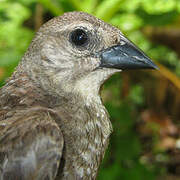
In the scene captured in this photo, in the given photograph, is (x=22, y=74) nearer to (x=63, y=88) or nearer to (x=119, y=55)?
(x=63, y=88)

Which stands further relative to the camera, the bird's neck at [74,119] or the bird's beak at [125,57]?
the bird's beak at [125,57]

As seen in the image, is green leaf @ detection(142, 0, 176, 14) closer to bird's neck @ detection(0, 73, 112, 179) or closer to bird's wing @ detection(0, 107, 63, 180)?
bird's neck @ detection(0, 73, 112, 179)

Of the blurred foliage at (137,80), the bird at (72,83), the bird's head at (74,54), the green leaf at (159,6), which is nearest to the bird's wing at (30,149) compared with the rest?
the bird at (72,83)

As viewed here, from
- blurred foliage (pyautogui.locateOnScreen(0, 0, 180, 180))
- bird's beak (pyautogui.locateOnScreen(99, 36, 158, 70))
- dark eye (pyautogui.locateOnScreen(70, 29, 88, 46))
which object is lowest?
blurred foliage (pyautogui.locateOnScreen(0, 0, 180, 180))

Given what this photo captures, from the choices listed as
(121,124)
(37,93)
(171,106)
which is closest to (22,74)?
(37,93)

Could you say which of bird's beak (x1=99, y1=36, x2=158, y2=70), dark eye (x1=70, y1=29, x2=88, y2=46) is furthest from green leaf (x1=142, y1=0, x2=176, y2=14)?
dark eye (x1=70, y1=29, x2=88, y2=46)

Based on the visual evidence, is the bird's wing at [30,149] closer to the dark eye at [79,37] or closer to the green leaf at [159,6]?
the dark eye at [79,37]
